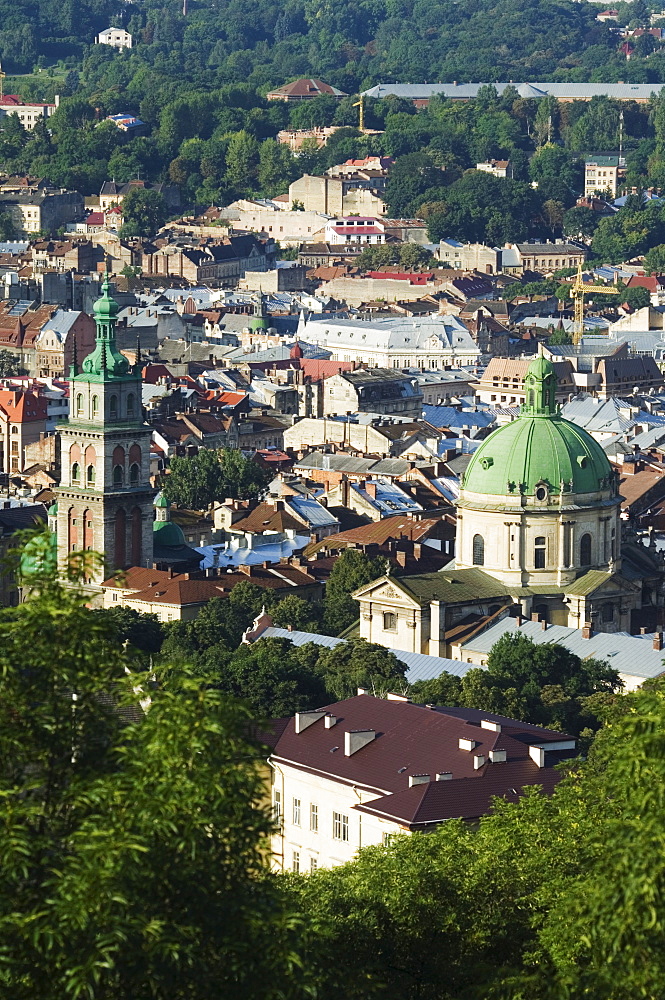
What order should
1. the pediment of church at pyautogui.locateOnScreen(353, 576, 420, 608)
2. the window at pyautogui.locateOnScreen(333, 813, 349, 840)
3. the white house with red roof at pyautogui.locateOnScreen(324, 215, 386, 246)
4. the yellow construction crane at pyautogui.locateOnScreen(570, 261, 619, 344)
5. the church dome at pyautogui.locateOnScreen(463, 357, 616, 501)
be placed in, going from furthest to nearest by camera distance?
the white house with red roof at pyautogui.locateOnScreen(324, 215, 386, 246) → the yellow construction crane at pyautogui.locateOnScreen(570, 261, 619, 344) → the church dome at pyautogui.locateOnScreen(463, 357, 616, 501) → the pediment of church at pyautogui.locateOnScreen(353, 576, 420, 608) → the window at pyautogui.locateOnScreen(333, 813, 349, 840)

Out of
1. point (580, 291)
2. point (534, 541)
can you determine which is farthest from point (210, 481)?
point (580, 291)

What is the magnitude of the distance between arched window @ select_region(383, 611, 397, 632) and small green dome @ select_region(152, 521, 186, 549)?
12.0 metres

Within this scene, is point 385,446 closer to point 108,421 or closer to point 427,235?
point 108,421

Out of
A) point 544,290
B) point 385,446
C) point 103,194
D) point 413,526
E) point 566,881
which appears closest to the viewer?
point 566,881

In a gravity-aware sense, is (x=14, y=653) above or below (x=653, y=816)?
above

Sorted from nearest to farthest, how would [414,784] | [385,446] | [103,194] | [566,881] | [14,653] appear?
1. [14,653]
2. [566,881]
3. [414,784]
4. [385,446]
5. [103,194]

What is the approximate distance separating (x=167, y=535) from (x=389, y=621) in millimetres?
12540

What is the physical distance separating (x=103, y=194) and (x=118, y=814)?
177103mm

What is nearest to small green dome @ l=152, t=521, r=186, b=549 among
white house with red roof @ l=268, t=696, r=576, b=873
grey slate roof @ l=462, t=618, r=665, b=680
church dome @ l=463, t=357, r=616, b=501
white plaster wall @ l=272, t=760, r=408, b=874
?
church dome @ l=463, t=357, r=616, b=501

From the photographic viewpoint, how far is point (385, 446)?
104812mm

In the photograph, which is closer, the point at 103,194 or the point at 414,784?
the point at 414,784

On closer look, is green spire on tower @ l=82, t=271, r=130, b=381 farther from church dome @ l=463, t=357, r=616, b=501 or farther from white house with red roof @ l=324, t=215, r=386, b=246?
white house with red roof @ l=324, t=215, r=386, b=246

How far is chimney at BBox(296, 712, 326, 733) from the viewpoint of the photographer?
51.1 metres

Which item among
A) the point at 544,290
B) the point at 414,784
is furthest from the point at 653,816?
the point at 544,290
